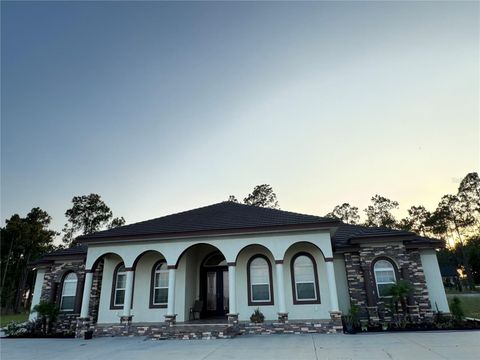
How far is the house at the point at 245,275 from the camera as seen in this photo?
37.8 ft

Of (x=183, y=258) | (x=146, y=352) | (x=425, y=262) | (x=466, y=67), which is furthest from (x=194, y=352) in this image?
(x=466, y=67)

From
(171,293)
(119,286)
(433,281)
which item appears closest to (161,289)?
(171,293)

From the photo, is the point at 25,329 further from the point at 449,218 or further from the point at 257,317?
the point at 449,218

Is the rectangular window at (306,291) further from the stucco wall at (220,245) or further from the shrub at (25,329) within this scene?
the shrub at (25,329)

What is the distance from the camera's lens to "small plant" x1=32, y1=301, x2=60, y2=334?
12.8 metres

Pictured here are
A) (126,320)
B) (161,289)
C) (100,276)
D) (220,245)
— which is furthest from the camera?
(100,276)

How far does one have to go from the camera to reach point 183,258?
1326cm

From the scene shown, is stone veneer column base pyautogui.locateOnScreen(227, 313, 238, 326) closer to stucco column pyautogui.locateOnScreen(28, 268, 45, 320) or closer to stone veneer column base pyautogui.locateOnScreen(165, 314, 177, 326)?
stone veneer column base pyautogui.locateOnScreen(165, 314, 177, 326)

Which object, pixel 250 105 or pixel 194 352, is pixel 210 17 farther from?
pixel 194 352

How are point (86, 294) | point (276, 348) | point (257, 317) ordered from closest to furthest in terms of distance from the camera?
point (276, 348) < point (257, 317) < point (86, 294)

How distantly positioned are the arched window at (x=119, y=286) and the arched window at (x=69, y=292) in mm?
2275

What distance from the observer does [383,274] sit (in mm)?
11984

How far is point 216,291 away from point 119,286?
4627 mm

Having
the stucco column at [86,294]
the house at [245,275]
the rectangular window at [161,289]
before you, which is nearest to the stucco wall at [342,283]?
the house at [245,275]
